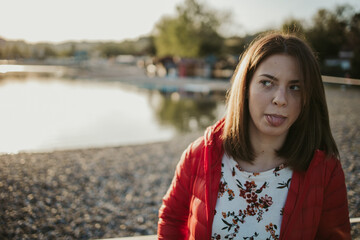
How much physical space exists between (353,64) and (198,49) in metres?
37.6

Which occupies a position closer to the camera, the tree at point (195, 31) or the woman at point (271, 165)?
the woman at point (271, 165)

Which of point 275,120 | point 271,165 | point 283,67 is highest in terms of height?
→ point 283,67

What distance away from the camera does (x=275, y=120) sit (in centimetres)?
138

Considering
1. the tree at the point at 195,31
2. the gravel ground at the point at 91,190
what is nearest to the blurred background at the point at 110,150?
the gravel ground at the point at 91,190

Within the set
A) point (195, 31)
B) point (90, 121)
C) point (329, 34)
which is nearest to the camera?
point (329, 34)

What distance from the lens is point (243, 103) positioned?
1487 mm

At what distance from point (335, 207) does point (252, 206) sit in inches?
15.8

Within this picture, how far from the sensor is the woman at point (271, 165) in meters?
1.36

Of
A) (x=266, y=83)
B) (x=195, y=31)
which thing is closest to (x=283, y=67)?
(x=266, y=83)

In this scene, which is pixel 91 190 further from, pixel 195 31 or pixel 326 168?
pixel 195 31

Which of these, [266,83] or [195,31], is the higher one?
[195,31]

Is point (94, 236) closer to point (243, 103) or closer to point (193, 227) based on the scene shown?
point (193, 227)

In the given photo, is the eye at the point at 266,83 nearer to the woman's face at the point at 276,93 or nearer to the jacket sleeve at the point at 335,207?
the woman's face at the point at 276,93

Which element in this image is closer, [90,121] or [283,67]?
[283,67]
